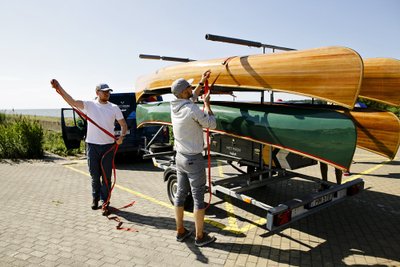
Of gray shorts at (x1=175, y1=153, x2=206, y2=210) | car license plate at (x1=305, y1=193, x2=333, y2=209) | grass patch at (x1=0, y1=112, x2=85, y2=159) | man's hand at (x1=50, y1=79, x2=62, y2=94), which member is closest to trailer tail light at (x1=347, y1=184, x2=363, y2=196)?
car license plate at (x1=305, y1=193, x2=333, y2=209)

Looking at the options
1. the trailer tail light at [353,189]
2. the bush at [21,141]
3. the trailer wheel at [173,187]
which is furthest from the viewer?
the bush at [21,141]

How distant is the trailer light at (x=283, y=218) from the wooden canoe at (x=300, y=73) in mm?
1555

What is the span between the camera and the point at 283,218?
362cm

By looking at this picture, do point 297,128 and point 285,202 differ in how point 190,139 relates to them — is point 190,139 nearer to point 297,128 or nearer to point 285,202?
point 297,128

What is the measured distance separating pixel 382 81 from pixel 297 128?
167 cm

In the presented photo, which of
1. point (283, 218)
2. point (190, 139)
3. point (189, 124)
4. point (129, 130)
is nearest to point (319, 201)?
point (283, 218)

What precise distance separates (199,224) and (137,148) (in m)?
5.96

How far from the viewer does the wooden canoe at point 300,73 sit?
12.3 ft

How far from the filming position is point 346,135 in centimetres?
371

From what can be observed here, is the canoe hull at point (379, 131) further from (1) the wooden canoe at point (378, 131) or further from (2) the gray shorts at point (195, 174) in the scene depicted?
(2) the gray shorts at point (195, 174)

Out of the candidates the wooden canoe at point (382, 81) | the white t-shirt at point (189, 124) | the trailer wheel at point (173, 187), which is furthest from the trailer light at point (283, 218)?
the wooden canoe at point (382, 81)

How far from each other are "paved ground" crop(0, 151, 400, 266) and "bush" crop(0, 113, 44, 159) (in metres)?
4.36

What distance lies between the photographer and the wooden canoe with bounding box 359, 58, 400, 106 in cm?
441

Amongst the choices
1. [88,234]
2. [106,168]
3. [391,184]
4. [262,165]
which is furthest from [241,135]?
[391,184]
